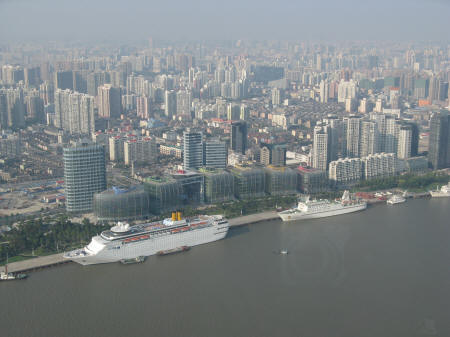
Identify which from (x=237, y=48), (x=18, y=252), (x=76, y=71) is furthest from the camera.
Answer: (x=237, y=48)

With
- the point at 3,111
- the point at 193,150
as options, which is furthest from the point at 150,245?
the point at 3,111

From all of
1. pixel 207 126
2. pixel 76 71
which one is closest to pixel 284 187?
pixel 207 126

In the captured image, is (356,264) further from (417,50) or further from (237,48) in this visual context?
(237,48)

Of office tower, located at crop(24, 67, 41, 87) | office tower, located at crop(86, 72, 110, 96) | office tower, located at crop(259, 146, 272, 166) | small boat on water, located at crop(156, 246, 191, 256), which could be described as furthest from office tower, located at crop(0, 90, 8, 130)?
small boat on water, located at crop(156, 246, 191, 256)

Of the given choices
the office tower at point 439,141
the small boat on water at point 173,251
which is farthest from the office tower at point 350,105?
the small boat on water at point 173,251

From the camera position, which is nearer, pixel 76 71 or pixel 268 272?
pixel 268 272

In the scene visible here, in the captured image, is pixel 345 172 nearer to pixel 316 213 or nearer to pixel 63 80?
pixel 316 213
